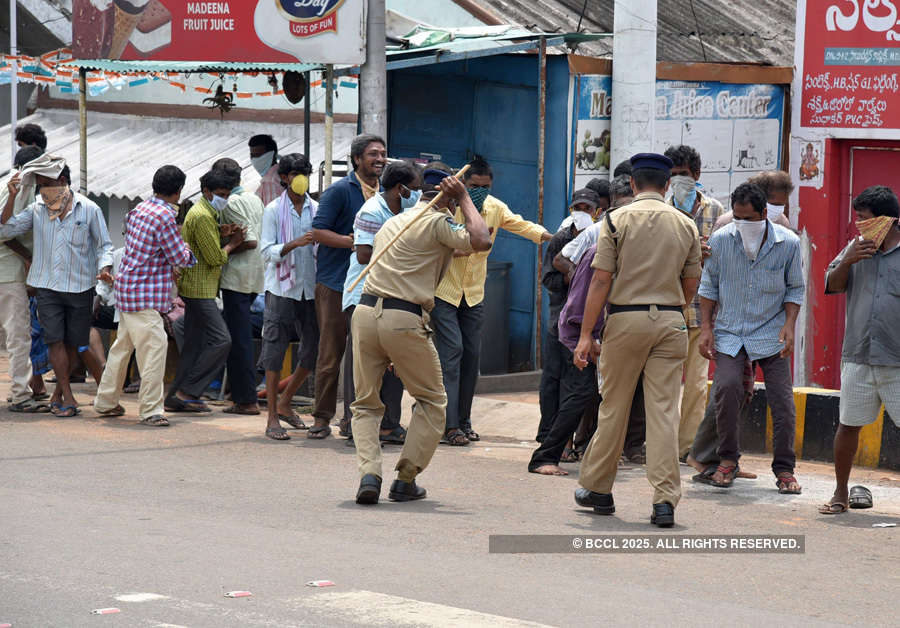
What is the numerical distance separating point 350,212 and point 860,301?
3446 mm

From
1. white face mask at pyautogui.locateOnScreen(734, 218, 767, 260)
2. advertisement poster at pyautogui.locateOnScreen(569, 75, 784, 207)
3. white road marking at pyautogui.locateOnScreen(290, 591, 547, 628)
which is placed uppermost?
advertisement poster at pyautogui.locateOnScreen(569, 75, 784, 207)

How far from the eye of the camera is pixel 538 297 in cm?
1195

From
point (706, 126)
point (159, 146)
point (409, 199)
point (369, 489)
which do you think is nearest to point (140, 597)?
point (369, 489)

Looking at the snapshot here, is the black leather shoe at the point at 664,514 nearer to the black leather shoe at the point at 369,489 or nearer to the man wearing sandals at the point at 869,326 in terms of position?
the man wearing sandals at the point at 869,326

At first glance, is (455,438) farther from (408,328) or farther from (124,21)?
(124,21)

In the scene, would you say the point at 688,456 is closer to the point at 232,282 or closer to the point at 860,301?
the point at 860,301

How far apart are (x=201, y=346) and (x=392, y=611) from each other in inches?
225

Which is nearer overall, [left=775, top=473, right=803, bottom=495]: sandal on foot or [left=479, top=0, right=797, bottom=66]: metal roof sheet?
[left=775, top=473, right=803, bottom=495]: sandal on foot

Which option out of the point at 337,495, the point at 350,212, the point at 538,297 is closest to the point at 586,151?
the point at 538,297

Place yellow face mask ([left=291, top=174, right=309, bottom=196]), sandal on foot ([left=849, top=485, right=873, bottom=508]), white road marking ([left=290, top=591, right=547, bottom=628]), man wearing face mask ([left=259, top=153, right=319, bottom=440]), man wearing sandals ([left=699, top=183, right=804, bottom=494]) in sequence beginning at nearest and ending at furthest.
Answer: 1. white road marking ([left=290, top=591, right=547, bottom=628])
2. sandal on foot ([left=849, top=485, right=873, bottom=508])
3. man wearing sandals ([left=699, top=183, right=804, bottom=494])
4. man wearing face mask ([left=259, top=153, right=319, bottom=440])
5. yellow face mask ([left=291, top=174, right=309, bottom=196])

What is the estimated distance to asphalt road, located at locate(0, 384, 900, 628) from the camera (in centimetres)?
526

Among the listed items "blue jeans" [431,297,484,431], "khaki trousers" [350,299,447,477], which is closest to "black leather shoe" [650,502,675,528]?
"khaki trousers" [350,299,447,477]

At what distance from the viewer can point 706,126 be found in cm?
1212

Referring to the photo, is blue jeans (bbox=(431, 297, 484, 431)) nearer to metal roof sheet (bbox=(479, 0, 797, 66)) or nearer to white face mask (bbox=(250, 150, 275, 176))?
white face mask (bbox=(250, 150, 275, 176))
